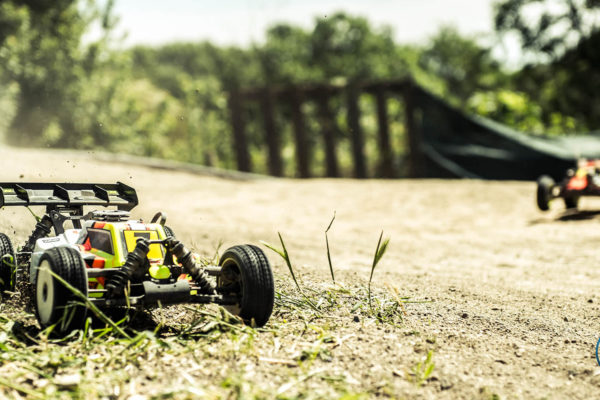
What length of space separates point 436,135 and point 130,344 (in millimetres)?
15930

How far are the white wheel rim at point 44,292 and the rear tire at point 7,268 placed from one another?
105 centimetres

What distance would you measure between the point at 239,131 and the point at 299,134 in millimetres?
2284

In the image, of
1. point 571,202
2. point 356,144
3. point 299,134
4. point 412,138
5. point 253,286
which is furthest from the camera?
point 356,144

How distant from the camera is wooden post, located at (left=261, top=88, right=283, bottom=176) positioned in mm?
20734

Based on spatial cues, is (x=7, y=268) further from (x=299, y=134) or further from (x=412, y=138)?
(x=299, y=134)

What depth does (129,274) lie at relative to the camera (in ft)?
12.8

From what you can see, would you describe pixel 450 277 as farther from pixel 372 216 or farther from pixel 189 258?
pixel 372 216

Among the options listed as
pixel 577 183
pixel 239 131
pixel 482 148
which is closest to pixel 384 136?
pixel 482 148

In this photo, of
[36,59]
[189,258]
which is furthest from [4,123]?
[189,258]

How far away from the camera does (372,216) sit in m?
12.7

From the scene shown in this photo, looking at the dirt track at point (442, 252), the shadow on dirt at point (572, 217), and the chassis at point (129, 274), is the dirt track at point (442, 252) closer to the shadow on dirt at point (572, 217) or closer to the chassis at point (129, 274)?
the shadow on dirt at point (572, 217)

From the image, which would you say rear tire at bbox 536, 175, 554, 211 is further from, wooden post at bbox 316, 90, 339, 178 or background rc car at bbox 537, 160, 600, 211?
wooden post at bbox 316, 90, 339, 178

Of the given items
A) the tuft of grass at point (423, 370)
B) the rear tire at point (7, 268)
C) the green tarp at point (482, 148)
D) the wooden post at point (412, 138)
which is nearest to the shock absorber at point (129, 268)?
the rear tire at point (7, 268)

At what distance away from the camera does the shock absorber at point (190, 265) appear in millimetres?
3996
